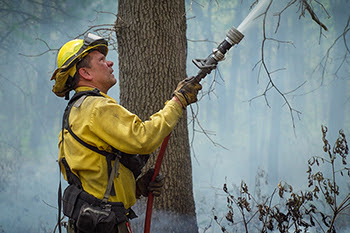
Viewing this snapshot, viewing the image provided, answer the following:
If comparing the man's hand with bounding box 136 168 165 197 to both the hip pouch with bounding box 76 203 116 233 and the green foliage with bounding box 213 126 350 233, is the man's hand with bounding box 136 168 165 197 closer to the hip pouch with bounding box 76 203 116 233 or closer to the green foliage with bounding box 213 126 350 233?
the hip pouch with bounding box 76 203 116 233

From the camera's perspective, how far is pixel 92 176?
2371 mm

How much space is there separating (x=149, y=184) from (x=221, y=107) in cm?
462

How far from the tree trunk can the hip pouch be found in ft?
5.56

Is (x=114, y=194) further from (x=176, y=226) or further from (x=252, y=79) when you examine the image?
(x=252, y=79)

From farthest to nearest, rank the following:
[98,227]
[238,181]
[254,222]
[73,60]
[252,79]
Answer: [252,79] < [238,181] < [254,222] < [73,60] < [98,227]

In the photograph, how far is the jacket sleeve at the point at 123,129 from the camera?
7.54ft

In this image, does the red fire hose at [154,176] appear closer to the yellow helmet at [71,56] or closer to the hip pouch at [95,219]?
the hip pouch at [95,219]

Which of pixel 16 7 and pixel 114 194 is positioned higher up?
pixel 16 7

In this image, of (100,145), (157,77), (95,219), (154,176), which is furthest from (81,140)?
(157,77)

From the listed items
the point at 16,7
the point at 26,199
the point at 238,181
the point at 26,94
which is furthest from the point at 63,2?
the point at 238,181

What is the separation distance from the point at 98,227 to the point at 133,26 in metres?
2.47

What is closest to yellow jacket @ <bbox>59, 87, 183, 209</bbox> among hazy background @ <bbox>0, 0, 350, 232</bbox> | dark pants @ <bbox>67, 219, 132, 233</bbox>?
dark pants @ <bbox>67, 219, 132, 233</bbox>

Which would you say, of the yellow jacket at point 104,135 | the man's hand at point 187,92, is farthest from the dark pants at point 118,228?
the man's hand at point 187,92

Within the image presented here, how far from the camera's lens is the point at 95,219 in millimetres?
2305
